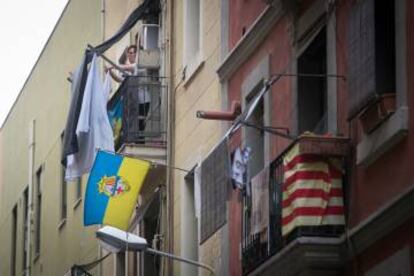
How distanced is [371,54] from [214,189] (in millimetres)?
6126

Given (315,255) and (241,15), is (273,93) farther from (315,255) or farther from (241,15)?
(315,255)

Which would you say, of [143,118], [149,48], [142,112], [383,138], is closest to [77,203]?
[149,48]

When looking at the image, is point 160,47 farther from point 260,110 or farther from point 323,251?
point 323,251

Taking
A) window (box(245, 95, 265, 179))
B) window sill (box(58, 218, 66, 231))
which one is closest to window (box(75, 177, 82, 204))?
window sill (box(58, 218, 66, 231))

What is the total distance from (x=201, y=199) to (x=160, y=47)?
7512mm

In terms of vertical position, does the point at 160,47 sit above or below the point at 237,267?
above

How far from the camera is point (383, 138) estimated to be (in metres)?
18.1

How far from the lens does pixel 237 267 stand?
2433 cm

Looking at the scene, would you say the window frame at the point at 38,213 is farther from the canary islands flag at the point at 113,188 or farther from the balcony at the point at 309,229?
the balcony at the point at 309,229

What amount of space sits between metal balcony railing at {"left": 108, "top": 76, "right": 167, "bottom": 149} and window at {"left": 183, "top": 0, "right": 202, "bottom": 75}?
1.30m

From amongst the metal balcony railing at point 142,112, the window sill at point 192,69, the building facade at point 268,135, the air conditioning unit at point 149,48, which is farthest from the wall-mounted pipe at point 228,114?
the air conditioning unit at point 149,48

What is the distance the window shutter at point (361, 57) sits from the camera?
59.9 feet

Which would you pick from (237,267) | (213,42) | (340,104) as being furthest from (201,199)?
(340,104)

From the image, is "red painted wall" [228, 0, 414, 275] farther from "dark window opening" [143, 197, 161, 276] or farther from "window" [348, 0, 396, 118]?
"dark window opening" [143, 197, 161, 276]
